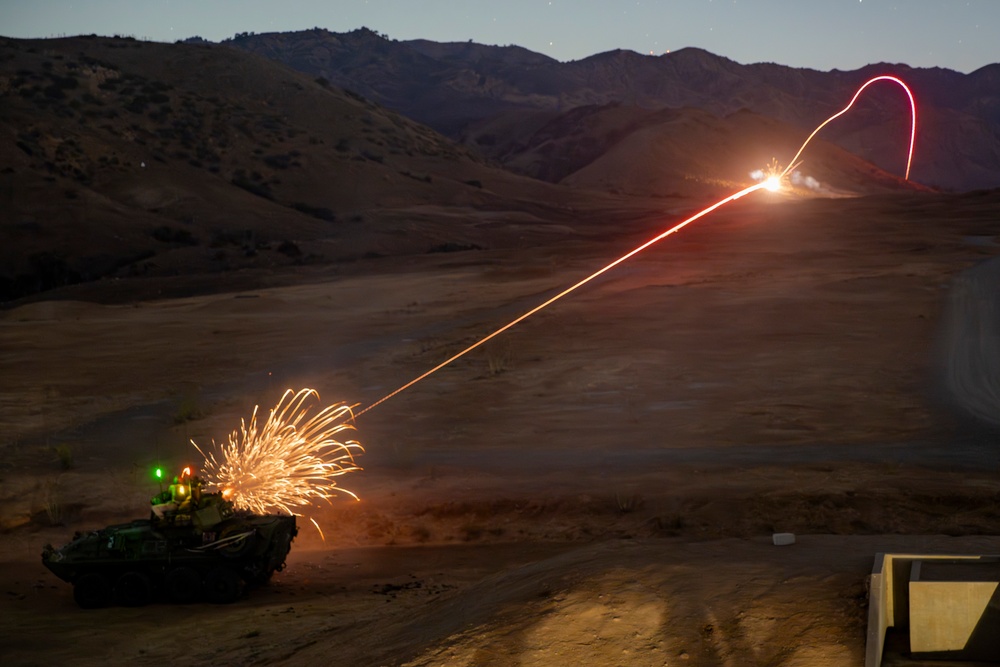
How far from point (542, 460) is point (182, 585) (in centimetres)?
755

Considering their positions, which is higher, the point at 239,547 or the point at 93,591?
the point at 239,547

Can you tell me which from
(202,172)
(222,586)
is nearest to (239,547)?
(222,586)

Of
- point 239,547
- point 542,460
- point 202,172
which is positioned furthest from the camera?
point 202,172

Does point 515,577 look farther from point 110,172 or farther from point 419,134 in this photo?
point 419,134

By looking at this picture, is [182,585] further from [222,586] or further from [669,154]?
[669,154]

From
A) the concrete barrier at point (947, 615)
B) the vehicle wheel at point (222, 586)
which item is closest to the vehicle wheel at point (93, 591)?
the vehicle wheel at point (222, 586)

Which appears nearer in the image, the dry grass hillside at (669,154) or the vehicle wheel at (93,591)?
the vehicle wheel at (93,591)

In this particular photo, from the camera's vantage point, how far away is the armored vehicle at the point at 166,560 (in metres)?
13.9

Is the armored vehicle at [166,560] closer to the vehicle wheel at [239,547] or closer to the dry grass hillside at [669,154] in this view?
the vehicle wheel at [239,547]

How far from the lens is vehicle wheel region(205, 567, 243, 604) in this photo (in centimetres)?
1396

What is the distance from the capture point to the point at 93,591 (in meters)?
13.9

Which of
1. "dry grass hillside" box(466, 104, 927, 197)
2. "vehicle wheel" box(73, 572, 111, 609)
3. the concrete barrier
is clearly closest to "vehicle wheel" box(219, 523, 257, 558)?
"vehicle wheel" box(73, 572, 111, 609)

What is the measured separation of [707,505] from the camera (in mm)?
16500

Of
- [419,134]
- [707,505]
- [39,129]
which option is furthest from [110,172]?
[707,505]
